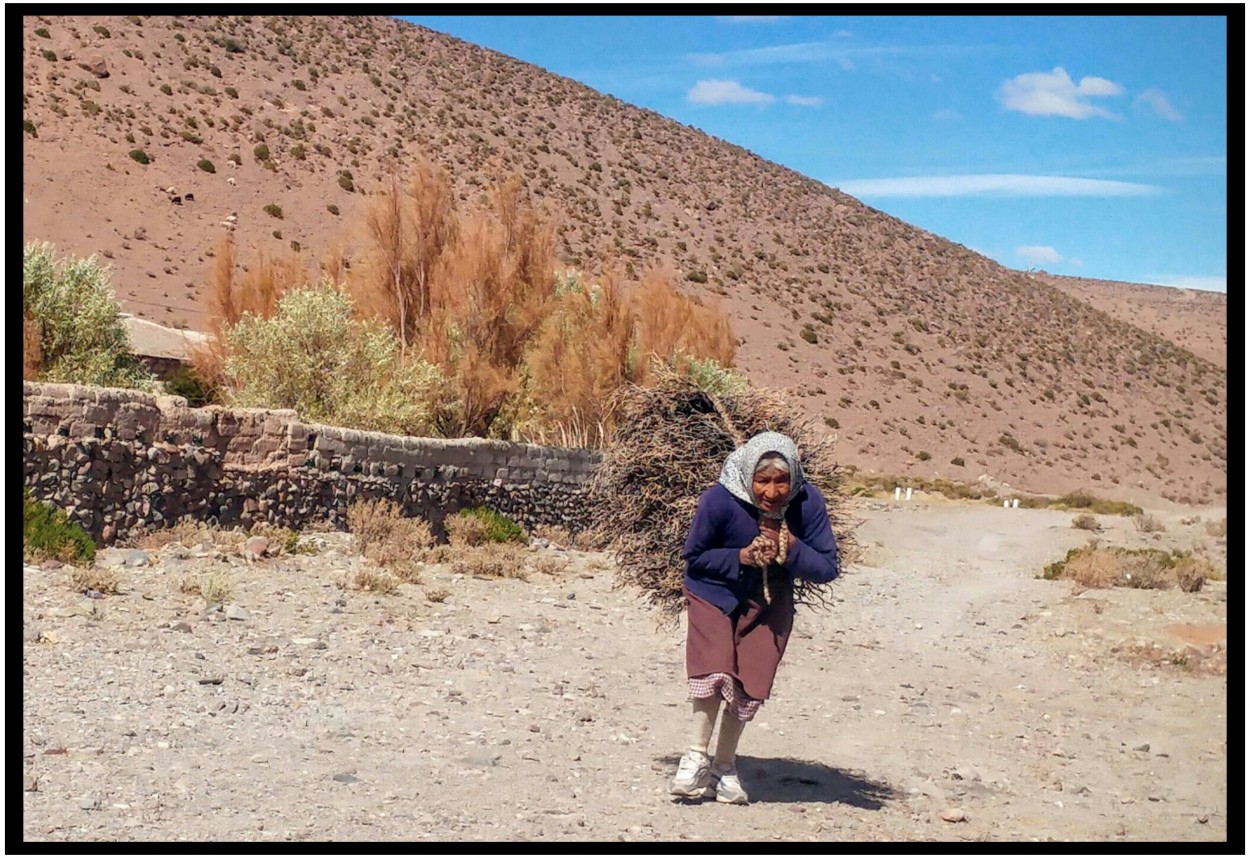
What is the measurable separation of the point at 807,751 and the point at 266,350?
37.9 ft

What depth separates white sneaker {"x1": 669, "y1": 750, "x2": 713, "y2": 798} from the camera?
6281mm

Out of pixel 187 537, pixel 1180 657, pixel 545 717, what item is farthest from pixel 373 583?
pixel 1180 657

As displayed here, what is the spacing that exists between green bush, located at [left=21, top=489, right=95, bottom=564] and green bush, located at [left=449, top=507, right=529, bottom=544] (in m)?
5.49

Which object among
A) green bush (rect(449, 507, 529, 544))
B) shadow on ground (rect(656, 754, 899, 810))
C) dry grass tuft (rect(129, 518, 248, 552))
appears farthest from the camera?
green bush (rect(449, 507, 529, 544))

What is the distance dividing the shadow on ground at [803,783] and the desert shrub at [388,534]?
21.1ft

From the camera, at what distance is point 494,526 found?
55.6 feet

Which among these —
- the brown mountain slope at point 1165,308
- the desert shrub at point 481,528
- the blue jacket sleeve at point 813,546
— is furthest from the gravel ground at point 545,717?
the brown mountain slope at point 1165,308

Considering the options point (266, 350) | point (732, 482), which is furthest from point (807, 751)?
point (266, 350)

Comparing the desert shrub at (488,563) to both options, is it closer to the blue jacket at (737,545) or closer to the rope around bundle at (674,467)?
the rope around bundle at (674,467)

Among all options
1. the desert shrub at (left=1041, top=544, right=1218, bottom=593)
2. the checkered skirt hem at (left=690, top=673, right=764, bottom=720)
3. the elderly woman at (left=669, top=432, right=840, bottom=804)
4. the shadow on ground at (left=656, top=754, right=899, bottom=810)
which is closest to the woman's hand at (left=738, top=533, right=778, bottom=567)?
the elderly woman at (left=669, top=432, right=840, bottom=804)

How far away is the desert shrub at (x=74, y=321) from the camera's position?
17.7 m

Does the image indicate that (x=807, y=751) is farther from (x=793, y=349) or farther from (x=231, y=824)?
(x=793, y=349)

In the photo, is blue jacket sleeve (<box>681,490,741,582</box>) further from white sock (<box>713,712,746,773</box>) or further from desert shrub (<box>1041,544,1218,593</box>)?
desert shrub (<box>1041,544,1218,593</box>)

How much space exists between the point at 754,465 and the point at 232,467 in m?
9.46
